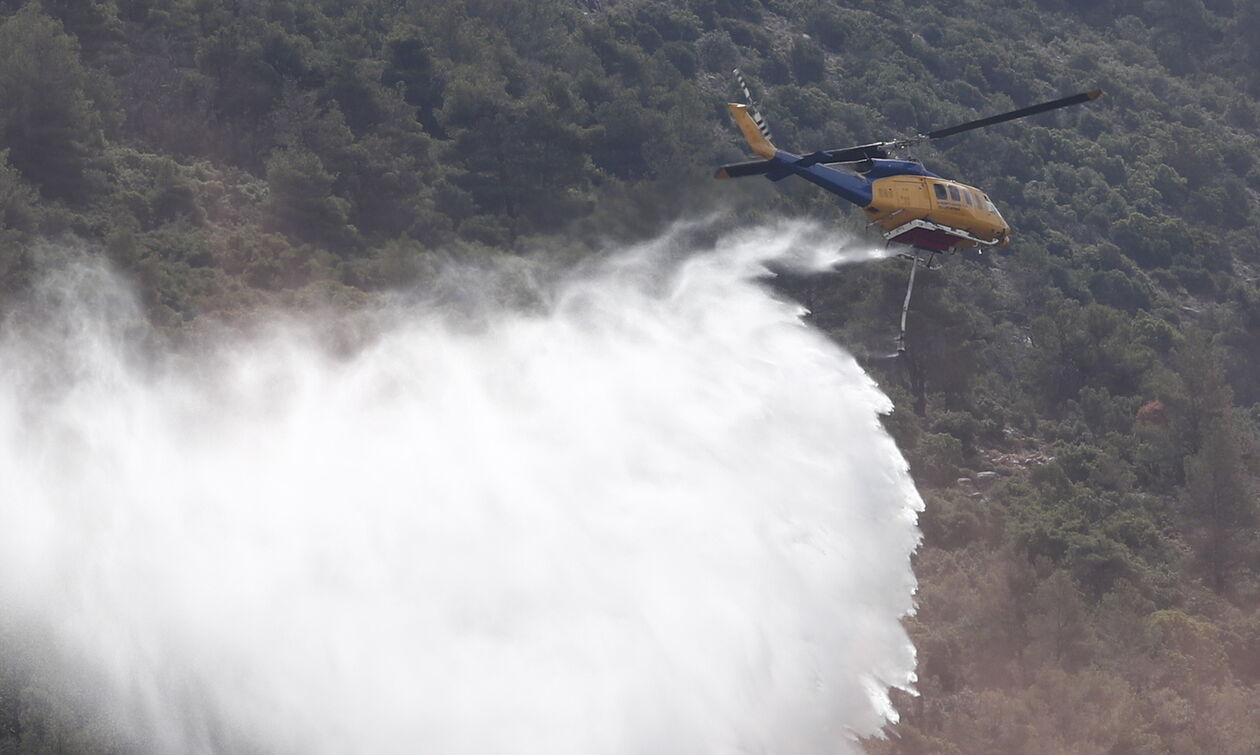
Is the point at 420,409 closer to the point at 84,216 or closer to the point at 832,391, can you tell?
the point at 832,391

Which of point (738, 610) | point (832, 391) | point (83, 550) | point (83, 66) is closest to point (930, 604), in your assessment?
point (832, 391)

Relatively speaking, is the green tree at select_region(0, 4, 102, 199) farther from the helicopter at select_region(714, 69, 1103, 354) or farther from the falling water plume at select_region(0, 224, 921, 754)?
the helicopter at select_region(714, 69, 1103, 354)

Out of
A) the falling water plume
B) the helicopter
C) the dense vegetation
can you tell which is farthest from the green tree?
the helicopter

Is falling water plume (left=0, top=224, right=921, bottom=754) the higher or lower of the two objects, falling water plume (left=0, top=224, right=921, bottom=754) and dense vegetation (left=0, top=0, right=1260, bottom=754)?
the lower

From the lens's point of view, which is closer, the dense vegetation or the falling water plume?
the falling water plume

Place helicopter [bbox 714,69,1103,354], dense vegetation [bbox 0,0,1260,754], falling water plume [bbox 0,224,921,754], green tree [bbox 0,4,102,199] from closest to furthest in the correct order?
falling water plume [bbox 0,224,921,754] → helicopter [bbox 714,69,1103,354] → dense vegetation [bbox 0,0,1260,754] → green tree [bbox 0,4,102,199]

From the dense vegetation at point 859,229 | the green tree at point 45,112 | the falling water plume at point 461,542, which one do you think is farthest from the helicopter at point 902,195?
the green tree at point 45,112

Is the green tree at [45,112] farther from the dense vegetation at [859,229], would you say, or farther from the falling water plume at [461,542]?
the falling water plume at [461,542]

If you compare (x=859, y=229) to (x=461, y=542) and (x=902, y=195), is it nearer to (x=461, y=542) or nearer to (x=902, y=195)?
(x=902, y=195)

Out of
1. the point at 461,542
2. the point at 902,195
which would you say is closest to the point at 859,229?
the point at 902,195
